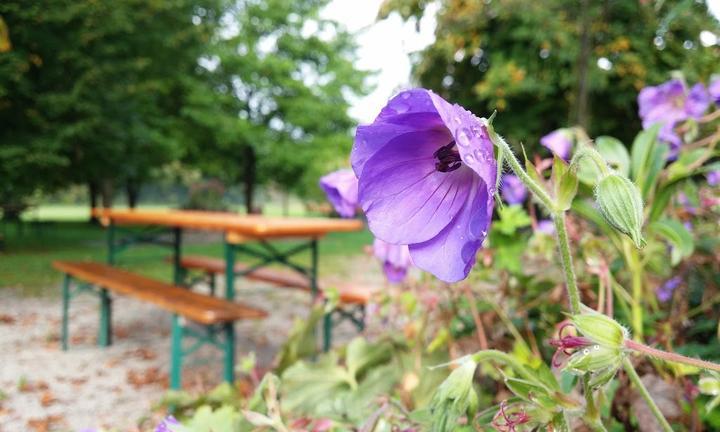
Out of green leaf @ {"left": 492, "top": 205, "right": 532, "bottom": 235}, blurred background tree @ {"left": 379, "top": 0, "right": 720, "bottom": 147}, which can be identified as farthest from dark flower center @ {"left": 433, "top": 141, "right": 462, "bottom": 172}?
blurred background tree @ {"left": 379, "top": 0, "right": 720, "bottom": 147}

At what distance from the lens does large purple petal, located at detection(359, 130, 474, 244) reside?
1.43 ft

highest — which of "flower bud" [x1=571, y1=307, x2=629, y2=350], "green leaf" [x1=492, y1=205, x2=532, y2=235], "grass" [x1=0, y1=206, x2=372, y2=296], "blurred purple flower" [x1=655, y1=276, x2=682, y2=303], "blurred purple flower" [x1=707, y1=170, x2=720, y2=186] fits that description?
"blurred purple flower" [x1=707, y1=170, x2=720, y2=186]

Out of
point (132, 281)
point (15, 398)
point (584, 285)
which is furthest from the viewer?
point (132, 281)

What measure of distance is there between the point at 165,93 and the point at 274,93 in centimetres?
315

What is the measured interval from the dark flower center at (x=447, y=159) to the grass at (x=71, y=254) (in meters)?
5.75

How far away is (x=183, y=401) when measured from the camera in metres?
1.04

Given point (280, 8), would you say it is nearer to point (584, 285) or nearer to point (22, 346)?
point (22, 346)

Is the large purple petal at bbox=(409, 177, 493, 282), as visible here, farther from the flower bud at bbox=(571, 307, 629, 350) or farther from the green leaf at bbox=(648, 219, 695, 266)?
the green leaf at bbox=(648, 219, 695, 266)

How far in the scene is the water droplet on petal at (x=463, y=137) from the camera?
37cm

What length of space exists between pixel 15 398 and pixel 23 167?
297 inches

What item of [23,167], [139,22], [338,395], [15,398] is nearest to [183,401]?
[338,395]

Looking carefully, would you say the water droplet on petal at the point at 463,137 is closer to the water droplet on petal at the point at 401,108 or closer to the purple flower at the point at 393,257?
the water droplet on petal at the point at 401,108

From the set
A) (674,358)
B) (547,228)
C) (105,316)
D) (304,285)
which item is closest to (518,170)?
(674,358)

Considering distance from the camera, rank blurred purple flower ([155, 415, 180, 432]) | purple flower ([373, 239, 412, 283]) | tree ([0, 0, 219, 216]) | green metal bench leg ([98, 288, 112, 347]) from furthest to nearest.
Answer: tree ([0, 0, 219, 216]) → green metal bench leg ([98, 288, 112, 347]) → purple flower ([373, 239, 412, 283]) → blurred purple flower ([155, 415, 180, 432])
